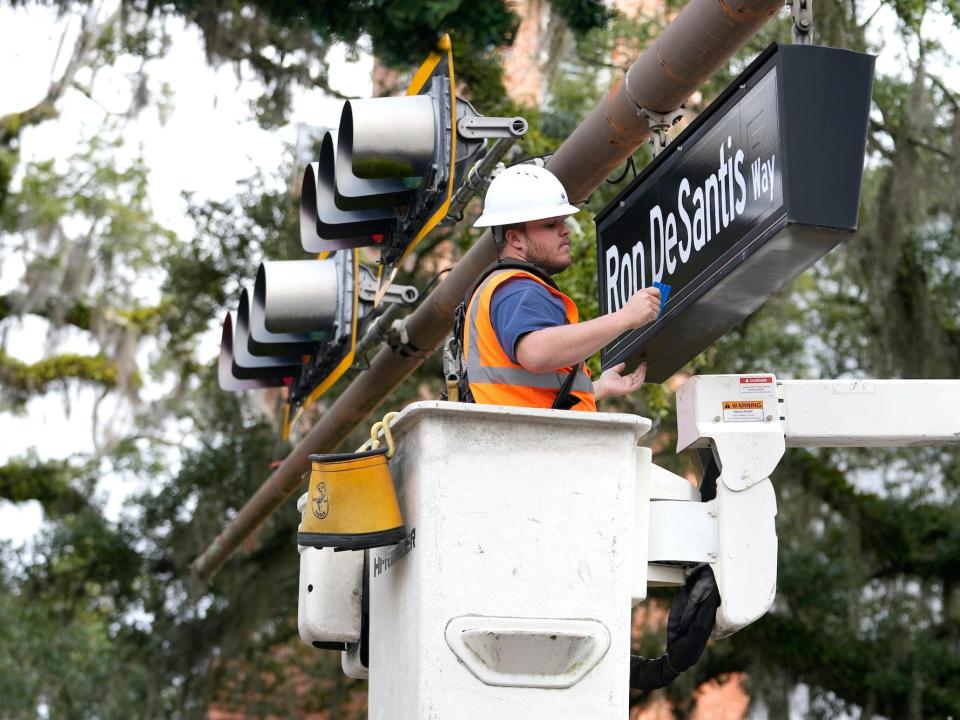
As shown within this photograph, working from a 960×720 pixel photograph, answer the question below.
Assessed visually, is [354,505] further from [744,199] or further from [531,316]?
[744,199]

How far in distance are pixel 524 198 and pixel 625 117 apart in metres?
0.76

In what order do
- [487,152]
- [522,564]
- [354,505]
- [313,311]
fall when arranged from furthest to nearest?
1. [313,311]
2. [487,152]
3. [354,505]
4. [522,564]

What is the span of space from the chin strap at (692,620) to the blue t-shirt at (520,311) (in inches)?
30.3

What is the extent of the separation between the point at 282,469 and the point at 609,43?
8105 millimetres

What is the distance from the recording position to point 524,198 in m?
4.49

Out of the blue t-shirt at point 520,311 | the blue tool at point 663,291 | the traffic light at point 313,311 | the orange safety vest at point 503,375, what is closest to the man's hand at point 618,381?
the blue tool at point 663,291

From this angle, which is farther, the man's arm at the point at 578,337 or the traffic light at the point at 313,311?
the traffic light at the point at 313,311

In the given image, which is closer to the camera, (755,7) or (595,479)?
(595,479)

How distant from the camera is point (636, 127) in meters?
5.09

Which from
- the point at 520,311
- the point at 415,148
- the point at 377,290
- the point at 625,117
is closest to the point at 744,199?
the point at 520,311

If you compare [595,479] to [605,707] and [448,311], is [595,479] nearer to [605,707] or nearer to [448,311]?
[605,707]

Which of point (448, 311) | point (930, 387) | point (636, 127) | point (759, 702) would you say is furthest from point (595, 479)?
point (759, 702)

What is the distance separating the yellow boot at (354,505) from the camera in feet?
12.3

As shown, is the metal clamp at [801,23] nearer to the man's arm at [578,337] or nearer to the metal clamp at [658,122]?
the man's arm at [578,337]
